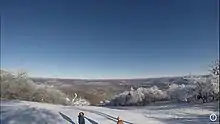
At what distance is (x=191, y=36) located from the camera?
67.7 inches

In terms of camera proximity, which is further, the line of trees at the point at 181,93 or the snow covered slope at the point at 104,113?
the line of trees at the point at 181,93

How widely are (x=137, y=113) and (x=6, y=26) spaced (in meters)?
0.72

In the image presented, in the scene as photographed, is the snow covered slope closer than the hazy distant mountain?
Yes

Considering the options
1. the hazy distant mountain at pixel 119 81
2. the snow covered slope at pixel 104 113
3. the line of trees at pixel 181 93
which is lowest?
the snow covered slope at pixel 104 113

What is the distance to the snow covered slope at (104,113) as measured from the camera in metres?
1.57

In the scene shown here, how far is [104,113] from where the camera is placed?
1643 mm

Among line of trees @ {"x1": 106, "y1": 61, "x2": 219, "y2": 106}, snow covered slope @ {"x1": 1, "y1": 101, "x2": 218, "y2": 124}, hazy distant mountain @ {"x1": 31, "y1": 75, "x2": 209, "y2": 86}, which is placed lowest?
snow covered slope @ {"x1": 1, "y1": 101, "x2": 218, "y2": 124}

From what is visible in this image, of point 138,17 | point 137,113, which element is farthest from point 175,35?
point 137,113

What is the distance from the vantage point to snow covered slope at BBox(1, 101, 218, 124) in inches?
61.7

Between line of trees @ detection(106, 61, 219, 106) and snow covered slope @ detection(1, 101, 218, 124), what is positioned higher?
line of trees @ detection(106, 61, 219, 106)

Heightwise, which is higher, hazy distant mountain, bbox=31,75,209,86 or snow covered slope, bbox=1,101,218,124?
hazy distant mountain, bbox=31,75,209,86

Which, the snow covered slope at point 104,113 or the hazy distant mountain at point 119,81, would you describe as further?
the hazy distant mountain at point 119,81

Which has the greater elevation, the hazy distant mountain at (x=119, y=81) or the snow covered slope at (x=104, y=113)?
the hazy distant mountain at (x=119, y=81)

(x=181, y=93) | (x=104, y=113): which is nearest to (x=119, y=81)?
(x=104, y=113)
